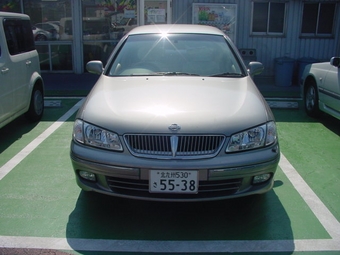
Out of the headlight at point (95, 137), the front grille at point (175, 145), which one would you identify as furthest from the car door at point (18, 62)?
the front grille at point (175, 145)

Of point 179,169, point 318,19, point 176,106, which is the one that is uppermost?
point 318,19

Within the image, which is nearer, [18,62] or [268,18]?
[18,62]

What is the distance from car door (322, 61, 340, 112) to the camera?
233 inches

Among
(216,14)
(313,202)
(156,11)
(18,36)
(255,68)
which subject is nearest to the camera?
(313,202)

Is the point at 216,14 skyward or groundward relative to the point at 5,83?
skyward

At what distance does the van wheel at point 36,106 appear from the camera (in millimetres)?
6461

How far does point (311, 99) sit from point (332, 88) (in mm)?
986

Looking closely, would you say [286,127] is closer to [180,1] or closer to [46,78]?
[180,1]

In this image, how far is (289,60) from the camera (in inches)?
405

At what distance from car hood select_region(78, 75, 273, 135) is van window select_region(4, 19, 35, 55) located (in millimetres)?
2395

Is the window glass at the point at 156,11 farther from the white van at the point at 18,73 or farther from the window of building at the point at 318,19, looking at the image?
the white van at the point at 18,73

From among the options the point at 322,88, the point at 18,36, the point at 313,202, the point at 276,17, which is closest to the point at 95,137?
the point at 313,202

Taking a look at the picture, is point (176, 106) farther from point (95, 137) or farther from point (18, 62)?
point (18, 62)

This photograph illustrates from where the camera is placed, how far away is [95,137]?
10.8 ft
